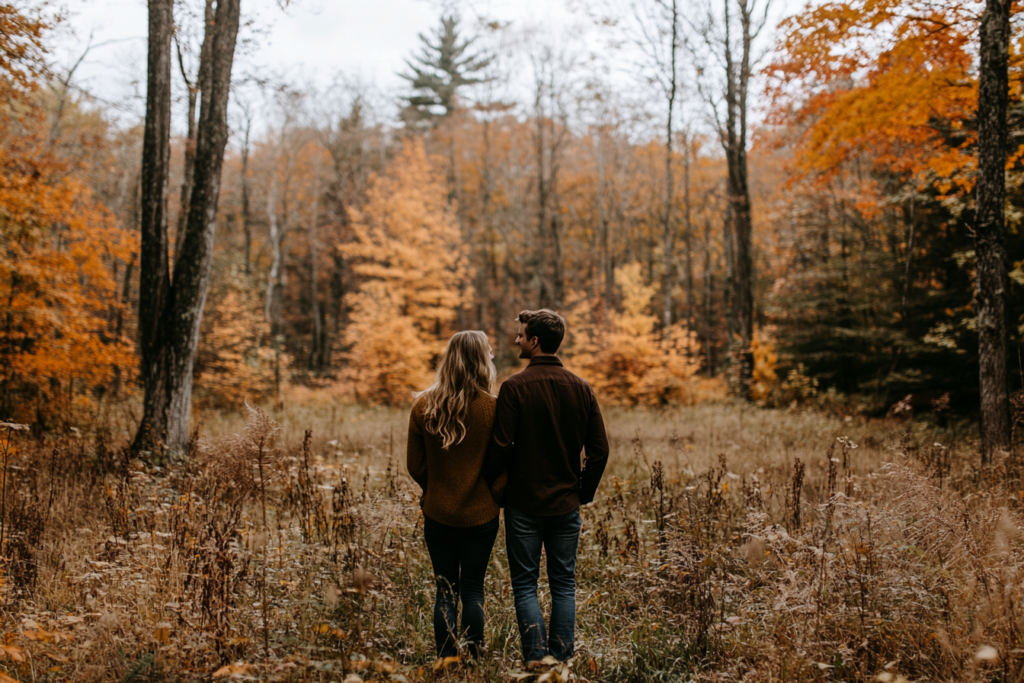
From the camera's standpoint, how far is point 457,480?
9.98ft

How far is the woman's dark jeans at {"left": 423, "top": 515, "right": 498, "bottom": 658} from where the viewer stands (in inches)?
121

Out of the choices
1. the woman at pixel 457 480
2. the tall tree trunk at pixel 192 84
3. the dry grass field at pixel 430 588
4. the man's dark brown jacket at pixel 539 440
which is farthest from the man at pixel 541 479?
the tall tree trunk at pixel 192 84

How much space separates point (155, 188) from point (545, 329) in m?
7.19

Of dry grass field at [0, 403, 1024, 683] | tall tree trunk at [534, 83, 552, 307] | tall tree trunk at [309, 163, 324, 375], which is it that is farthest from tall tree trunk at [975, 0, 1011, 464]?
tall tree trunk at [309, 163, 324, 375]

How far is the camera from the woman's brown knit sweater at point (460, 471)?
3.02 m

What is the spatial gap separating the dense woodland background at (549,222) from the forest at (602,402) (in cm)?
13

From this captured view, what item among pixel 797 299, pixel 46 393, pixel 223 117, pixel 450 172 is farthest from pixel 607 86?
pixel 46 393

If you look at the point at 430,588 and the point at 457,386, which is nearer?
the point at 457,386

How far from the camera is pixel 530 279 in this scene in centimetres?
2819

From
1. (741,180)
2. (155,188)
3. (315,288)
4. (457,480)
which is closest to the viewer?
(457,480)

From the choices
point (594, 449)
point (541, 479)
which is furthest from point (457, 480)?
point (594, 449)

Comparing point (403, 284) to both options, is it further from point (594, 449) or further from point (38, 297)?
point (594, 449)

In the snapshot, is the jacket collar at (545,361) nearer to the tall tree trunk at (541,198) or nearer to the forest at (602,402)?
the forest at (602,402)

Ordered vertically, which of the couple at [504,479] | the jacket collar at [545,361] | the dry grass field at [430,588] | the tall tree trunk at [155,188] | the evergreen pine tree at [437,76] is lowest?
the dry grass field at [430,588]
